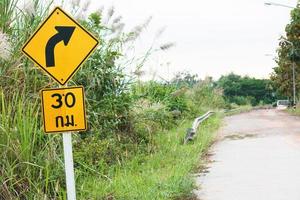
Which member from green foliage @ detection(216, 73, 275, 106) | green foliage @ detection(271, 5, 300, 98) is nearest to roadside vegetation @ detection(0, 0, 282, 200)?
green foliage @ detection(271, 5, 300, 98)

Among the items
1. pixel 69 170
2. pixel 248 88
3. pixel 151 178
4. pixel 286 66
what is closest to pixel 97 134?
pixel 151 178

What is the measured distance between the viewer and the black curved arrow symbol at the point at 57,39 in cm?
697

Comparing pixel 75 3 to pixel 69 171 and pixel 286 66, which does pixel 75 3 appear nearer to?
pixel 69 171

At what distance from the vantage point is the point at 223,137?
68.1 ft

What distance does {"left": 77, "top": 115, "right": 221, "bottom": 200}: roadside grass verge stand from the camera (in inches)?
347

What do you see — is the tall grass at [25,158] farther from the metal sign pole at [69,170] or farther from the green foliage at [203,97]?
the green foliage at [203,97]

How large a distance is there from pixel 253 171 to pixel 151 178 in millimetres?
2592

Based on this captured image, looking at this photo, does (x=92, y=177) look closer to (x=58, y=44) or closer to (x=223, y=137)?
(x=58, y=44)

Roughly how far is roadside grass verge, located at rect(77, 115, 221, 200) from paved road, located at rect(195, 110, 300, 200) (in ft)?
1.20

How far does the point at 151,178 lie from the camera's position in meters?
10.1

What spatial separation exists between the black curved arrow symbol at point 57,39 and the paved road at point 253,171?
3.49 metres

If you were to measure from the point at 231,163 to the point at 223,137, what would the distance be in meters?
7.47

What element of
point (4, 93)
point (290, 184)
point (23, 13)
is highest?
point (23, 13)

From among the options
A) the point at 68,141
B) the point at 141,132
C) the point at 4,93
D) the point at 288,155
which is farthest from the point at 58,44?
the point at 288,155
